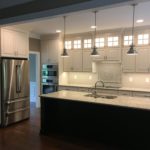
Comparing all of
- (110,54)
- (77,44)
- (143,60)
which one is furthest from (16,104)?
(143,60)

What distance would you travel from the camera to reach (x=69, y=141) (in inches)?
152

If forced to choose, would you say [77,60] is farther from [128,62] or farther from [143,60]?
[143,60]

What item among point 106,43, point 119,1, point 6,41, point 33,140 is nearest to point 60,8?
point 119,1

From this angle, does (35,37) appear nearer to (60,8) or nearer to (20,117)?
(20,117)

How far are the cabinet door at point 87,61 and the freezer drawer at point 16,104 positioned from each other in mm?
2256

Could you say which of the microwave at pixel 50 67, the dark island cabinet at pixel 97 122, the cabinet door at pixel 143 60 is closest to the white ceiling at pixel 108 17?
the cabinet door at pixel 143 60

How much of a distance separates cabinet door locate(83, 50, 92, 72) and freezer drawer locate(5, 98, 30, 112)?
7.40 ft

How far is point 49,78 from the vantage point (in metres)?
6.55

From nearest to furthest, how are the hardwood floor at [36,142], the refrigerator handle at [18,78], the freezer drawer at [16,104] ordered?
1. the hardwood floor at [36,142]
2. the freezer drawer at [16,104]
3. the refrigerator handle at [18,78]

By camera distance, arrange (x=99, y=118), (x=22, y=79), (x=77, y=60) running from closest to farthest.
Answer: (x=99, y=118)
(x=22, y=79)
(x=77, y=60)

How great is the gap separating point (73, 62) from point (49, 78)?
1046mm

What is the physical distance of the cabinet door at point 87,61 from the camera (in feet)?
20.5

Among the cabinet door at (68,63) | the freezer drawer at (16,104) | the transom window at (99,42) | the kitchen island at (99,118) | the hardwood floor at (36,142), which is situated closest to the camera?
the kitchen island at (99,118)

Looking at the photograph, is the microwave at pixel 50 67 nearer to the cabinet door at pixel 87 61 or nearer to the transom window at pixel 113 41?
the cabinet door at pixel 87 61
